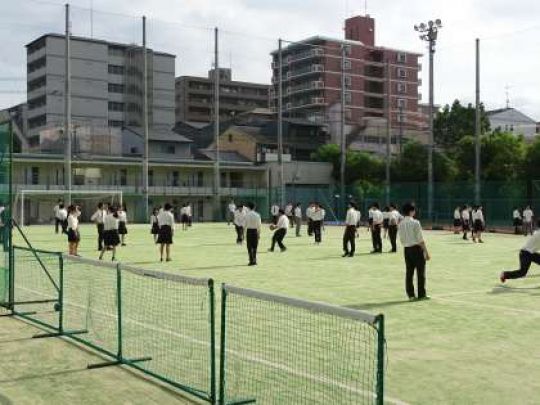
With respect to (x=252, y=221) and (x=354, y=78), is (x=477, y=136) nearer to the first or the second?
(x=252, y=221)

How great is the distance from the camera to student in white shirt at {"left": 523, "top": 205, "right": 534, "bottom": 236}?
3803cm

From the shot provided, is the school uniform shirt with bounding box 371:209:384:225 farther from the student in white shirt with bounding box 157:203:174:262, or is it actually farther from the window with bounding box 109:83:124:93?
the window with bounding box 109:83:124:93

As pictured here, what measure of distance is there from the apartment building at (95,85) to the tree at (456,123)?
33.7m

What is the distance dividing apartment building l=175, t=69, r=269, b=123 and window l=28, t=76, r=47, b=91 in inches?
914

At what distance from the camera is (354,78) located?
97.4 m

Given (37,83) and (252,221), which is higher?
(37,83)

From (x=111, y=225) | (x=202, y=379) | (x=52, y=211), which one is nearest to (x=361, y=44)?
(x=52, y=211)

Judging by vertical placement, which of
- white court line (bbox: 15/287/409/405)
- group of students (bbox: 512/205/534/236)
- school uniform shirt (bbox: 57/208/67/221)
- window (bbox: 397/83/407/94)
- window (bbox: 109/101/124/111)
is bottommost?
white court line (bbox: 15/287/409/405)

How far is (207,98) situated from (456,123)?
155 ft

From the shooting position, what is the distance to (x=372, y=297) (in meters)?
13.6

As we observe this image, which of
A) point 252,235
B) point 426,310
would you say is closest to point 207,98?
point 252,235

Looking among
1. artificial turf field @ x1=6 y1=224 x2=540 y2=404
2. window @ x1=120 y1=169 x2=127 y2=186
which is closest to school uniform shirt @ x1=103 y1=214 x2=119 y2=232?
artificial turf field @ x1=6 y1=224 x2=540 y2=404

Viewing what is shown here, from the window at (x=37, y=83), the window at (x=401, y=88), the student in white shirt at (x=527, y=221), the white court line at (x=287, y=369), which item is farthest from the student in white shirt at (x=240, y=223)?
the window at (x=401, y=88)

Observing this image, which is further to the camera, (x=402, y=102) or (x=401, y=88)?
(x=401, y=88)
